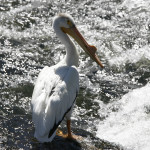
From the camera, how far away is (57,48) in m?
8.56

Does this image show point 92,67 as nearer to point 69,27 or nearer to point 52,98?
point 69,27

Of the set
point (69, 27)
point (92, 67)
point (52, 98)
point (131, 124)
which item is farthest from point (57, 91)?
point (92, 67)

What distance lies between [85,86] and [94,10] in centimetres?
322

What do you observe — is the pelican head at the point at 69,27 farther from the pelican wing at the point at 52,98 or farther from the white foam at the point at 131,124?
the white foam at the point at 131,124

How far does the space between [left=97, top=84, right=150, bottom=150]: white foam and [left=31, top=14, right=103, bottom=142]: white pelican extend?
1.00 m

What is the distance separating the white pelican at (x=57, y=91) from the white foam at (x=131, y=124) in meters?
1.00

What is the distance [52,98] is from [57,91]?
0.55ft

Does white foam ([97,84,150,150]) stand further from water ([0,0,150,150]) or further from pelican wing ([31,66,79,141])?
pelican wing ([31,66,79,141])

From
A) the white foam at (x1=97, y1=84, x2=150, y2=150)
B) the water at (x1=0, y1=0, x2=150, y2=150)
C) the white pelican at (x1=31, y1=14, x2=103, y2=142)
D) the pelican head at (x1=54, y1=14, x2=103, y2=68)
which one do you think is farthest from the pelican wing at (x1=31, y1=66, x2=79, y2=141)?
the white foam at (x1=97, y1=84, x2=150, y2=150)

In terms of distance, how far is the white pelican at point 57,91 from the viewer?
4.68 meters

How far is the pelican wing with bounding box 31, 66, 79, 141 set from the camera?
4.67 meters

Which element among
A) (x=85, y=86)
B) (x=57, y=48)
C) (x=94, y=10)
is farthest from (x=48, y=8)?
(x=85, y=86)

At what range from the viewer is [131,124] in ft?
20.3

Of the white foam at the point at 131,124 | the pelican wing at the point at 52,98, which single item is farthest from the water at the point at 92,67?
the pelican wing at the point at 52,98
